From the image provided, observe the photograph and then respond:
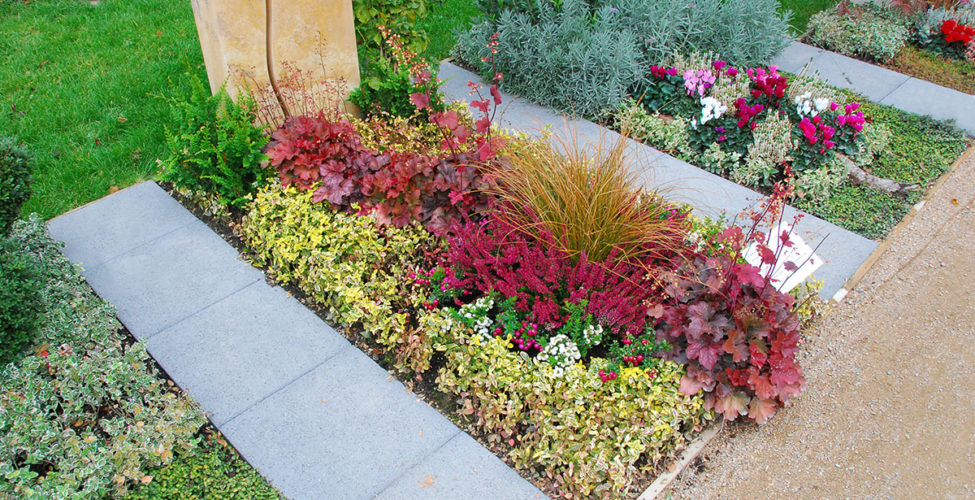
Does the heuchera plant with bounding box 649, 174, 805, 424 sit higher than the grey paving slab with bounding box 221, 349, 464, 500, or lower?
higher

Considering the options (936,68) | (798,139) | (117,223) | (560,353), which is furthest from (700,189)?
(117,223)

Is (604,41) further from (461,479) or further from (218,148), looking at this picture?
(461,479)

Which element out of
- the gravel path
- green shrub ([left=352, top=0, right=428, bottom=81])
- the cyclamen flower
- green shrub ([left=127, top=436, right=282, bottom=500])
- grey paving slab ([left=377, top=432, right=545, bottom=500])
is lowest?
the gravel path

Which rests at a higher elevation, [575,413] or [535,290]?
[535,290]

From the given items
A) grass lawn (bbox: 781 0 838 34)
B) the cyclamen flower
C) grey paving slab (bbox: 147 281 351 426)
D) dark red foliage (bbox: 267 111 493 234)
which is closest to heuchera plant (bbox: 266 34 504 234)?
dark red foliage (bbox: 267 111 493 234)

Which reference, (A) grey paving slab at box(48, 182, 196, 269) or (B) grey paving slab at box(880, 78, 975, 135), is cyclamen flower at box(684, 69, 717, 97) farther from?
(A) grey paving slab at box(48, 182, 196, 269)

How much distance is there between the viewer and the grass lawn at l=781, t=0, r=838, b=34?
7.25 metres

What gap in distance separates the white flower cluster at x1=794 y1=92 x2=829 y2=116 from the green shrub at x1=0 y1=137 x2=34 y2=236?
484 cm

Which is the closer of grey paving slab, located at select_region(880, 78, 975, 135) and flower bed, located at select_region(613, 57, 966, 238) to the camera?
flower bed, located at select_region(613, 57, 966, 238)

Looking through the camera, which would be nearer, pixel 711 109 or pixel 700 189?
pixel 700 189

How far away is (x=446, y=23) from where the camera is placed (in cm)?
694

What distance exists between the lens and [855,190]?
179 inches

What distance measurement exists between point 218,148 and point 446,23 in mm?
3760

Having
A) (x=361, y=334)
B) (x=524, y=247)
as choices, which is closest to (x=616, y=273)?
(x=524, y=247)
